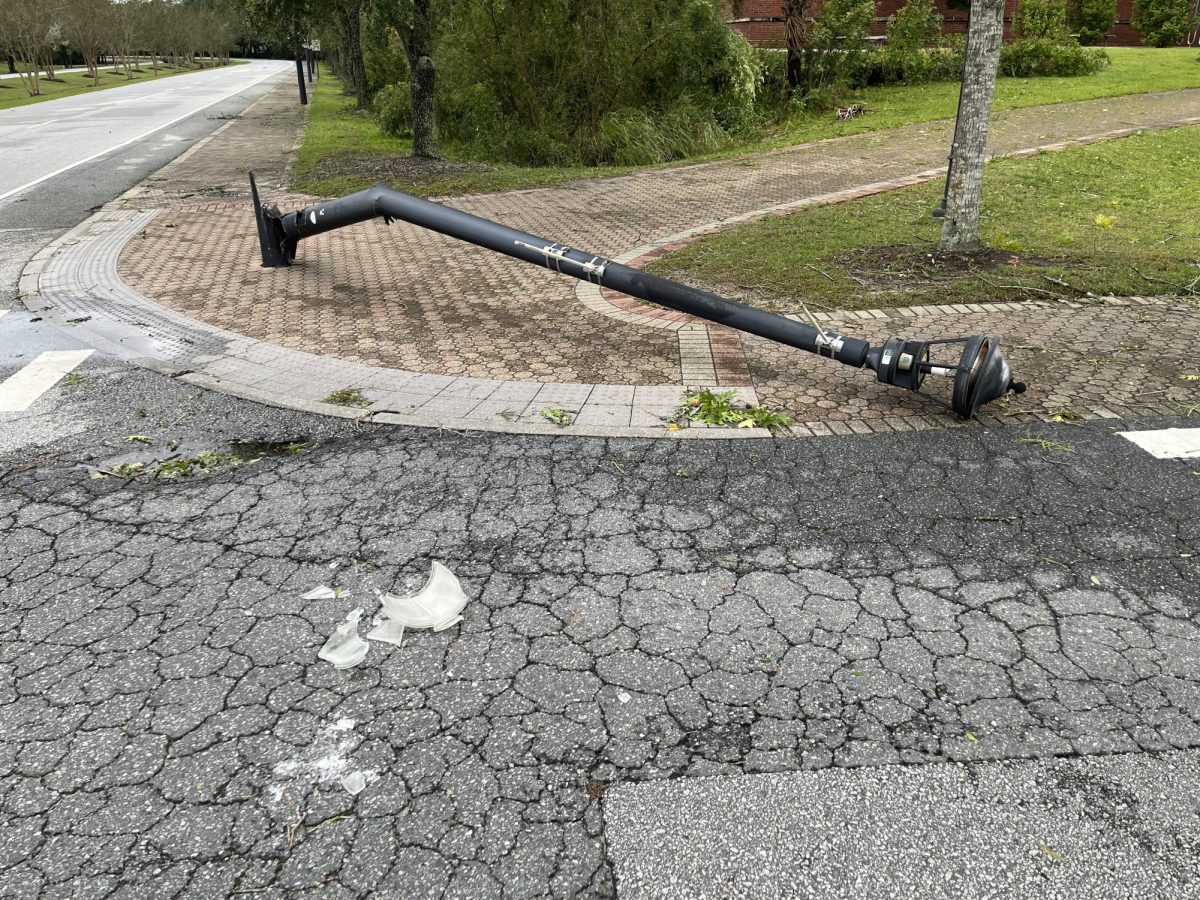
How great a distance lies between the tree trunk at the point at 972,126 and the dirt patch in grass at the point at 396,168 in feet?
27.8

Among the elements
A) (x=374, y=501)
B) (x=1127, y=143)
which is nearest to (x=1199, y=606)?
(x=374, y=501)

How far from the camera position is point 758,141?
1744 cm

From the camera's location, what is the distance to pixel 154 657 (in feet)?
10.5

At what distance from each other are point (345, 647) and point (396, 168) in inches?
516

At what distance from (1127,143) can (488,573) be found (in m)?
14.5

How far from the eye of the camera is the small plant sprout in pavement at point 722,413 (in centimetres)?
507

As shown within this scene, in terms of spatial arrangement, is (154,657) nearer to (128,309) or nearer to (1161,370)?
(128,309)

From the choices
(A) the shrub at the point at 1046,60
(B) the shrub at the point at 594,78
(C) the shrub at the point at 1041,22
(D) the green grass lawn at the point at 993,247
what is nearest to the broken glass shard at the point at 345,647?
(D) the green grass lawn at the point at 993,247

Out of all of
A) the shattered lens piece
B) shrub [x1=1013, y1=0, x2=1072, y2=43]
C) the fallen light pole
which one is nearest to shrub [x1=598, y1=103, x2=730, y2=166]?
the fallen light pole

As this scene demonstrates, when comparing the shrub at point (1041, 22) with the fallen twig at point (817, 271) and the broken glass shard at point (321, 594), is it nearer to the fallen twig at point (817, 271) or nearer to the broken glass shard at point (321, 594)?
the fallen twig at point (817, 271)

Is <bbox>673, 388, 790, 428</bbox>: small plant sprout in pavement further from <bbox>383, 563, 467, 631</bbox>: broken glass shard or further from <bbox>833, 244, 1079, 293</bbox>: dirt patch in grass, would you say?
<bbox>833, 244, 1079, 293</bbox>: dirt patch in grass

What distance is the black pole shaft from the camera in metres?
5.31

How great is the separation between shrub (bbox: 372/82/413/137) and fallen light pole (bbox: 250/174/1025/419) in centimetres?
1394

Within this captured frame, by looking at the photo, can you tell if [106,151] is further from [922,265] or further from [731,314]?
[731,314]
